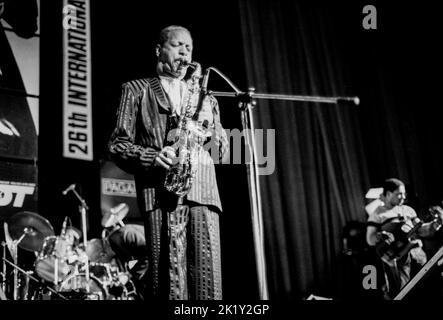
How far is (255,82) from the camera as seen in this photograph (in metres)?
→ 6.02

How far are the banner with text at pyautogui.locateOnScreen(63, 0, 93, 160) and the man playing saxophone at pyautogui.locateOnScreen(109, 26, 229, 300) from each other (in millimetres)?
4313

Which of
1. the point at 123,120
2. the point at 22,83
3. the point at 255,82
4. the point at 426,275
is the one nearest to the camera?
the point at 123,120

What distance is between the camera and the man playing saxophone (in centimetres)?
230

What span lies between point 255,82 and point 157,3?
→ 148cm

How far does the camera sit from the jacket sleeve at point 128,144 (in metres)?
2.39

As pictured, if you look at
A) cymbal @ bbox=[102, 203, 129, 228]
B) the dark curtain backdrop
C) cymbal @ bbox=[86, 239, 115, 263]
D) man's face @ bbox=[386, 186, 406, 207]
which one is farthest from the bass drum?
man's face @ bbox=[386, 186, 406, 207]

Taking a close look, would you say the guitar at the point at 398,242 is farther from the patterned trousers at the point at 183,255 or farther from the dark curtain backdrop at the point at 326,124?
the patterned trousers at the point at 183,255

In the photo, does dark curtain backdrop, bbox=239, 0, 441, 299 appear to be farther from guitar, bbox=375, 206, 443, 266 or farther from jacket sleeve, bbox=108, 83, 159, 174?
jacket sleeve, bbox=108, 83, 159, 174

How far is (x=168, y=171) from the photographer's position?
7.75 feet

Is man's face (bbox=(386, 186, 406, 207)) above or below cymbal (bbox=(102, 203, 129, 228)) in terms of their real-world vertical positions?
below

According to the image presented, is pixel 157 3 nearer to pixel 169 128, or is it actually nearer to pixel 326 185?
pixel 326 185

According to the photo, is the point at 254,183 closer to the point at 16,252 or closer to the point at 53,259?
the point at 53,259

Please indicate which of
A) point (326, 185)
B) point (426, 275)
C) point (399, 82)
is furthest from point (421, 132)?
point (426, 275)

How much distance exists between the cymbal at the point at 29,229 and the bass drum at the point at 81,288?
0.49 m
